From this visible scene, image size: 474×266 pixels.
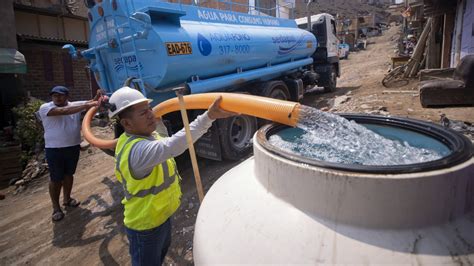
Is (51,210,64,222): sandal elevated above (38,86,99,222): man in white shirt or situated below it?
below

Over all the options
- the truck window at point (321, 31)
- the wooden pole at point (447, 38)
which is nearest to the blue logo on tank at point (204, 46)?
Answer: the truck window at point (321, 31)

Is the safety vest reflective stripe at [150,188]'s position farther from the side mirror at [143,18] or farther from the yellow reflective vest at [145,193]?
the side mirror at [143,18]

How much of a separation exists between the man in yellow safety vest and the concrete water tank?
Result: 22.2 inches

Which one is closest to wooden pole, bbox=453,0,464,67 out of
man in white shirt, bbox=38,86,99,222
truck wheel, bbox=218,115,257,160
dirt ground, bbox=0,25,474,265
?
dirt ground, bbox=0,25,474,265

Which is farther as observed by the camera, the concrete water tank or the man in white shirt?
the man in white shirt

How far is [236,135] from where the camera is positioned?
5.19 meters

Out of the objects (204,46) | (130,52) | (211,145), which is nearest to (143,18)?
(130,52)

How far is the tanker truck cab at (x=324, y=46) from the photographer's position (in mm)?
10258

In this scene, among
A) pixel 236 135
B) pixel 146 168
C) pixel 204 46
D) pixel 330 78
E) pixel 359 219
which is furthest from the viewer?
pixel 330 78

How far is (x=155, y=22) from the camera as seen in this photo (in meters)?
3.99

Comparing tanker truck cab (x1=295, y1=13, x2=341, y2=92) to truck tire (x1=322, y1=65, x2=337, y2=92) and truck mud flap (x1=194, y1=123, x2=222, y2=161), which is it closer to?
truck tire (x1=322, y1=65, x2=337, y2=92)

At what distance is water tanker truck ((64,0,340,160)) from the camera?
398 centimetres

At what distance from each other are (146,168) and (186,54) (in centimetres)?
279

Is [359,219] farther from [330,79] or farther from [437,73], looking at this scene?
[330,79]
